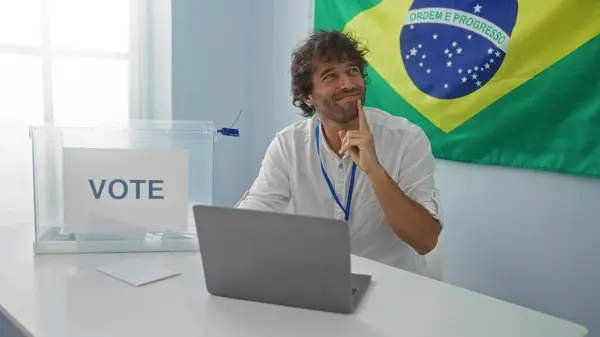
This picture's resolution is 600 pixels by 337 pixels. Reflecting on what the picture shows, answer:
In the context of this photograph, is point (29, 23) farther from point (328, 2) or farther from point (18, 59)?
point (328, 2)

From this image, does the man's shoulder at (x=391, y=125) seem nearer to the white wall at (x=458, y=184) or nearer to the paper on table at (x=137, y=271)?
the white wall at (x=458, y=184)

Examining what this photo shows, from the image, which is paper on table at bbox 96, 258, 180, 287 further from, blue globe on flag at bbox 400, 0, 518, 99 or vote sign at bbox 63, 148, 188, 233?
blue globe on flag at bbox 400, 0, 518, 99

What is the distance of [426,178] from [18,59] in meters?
1.97

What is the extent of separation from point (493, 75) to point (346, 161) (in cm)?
64

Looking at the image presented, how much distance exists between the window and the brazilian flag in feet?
4.02

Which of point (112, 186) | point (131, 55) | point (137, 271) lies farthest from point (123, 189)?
point (131, 55)

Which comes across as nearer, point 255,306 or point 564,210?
point 255,306

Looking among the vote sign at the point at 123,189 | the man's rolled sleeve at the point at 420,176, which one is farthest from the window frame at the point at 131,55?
the man's rolled sleeve at the point at 420,176

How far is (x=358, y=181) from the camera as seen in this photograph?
1798 mm

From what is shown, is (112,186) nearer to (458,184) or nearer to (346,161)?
(346,161)

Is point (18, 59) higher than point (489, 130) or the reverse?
higher

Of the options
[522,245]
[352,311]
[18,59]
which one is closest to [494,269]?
[522,245]

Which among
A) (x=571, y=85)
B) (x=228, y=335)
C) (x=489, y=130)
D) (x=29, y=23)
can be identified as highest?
(x=29, y=23)

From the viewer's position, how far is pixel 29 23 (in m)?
2.62
